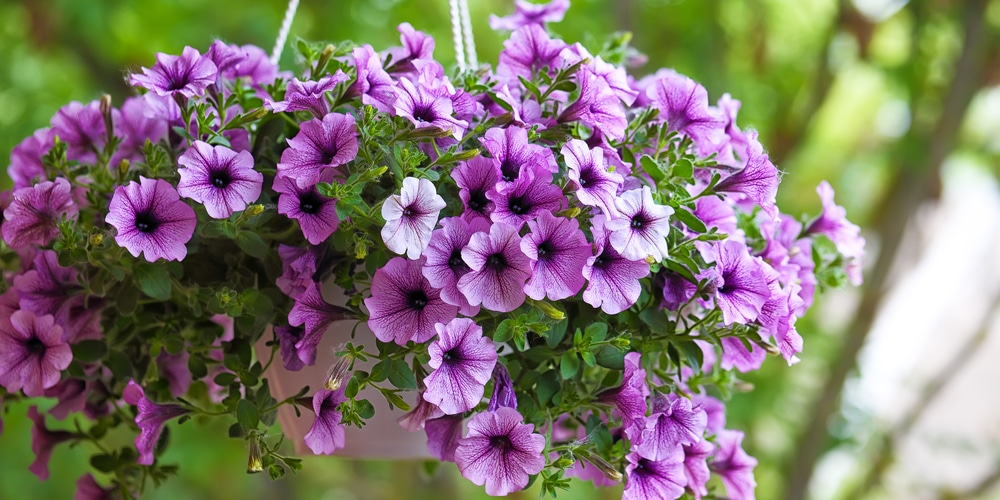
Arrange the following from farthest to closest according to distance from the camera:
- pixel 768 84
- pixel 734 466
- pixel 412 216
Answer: pixel 768 84
pixel 734 466
pixel 412 216

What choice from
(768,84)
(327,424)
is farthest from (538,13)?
(768,84)

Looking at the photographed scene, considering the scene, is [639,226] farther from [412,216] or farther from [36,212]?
[36,212]

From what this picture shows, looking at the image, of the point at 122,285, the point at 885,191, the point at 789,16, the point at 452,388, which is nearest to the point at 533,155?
the point at 452,388

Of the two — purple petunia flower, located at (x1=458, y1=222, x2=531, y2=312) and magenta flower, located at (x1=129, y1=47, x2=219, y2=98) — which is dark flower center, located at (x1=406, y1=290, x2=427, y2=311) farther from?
magenta flower, located at (x1=129, y1=47, x2=219, y2=98)

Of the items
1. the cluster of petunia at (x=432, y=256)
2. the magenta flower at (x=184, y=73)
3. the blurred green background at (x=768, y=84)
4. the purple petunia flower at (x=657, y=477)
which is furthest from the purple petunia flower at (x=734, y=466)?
the blurred green background at (x=768, y=84)

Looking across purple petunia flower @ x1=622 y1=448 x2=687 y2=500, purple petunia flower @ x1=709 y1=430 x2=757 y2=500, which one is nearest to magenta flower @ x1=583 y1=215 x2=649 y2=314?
purple petunia flower @ x1=622 y1=448 x2=687 y2=500
